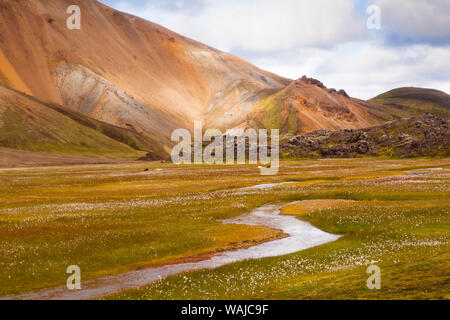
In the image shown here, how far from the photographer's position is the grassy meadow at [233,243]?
717 inches

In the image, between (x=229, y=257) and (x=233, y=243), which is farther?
(x=233, y=243)

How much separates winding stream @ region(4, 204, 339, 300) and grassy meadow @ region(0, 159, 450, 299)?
48.0 inches

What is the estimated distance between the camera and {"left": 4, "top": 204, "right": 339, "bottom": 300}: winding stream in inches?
838

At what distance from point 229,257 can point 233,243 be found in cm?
433

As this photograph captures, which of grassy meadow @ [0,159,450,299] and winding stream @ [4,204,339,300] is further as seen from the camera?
winding stream @ [4,204,339,300]

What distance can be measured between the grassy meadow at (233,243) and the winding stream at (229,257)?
1.22m

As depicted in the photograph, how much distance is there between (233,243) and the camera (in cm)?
3319

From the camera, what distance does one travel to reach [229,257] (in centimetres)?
2888

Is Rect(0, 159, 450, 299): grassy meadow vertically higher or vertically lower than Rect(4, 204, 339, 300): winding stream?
higher

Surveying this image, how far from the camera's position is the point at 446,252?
20.4 m

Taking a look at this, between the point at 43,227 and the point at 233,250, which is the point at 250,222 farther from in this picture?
the point at 43,227

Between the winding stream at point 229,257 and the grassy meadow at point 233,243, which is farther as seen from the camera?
the winding stream at point 229,257

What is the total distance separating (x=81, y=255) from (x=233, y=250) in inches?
429
